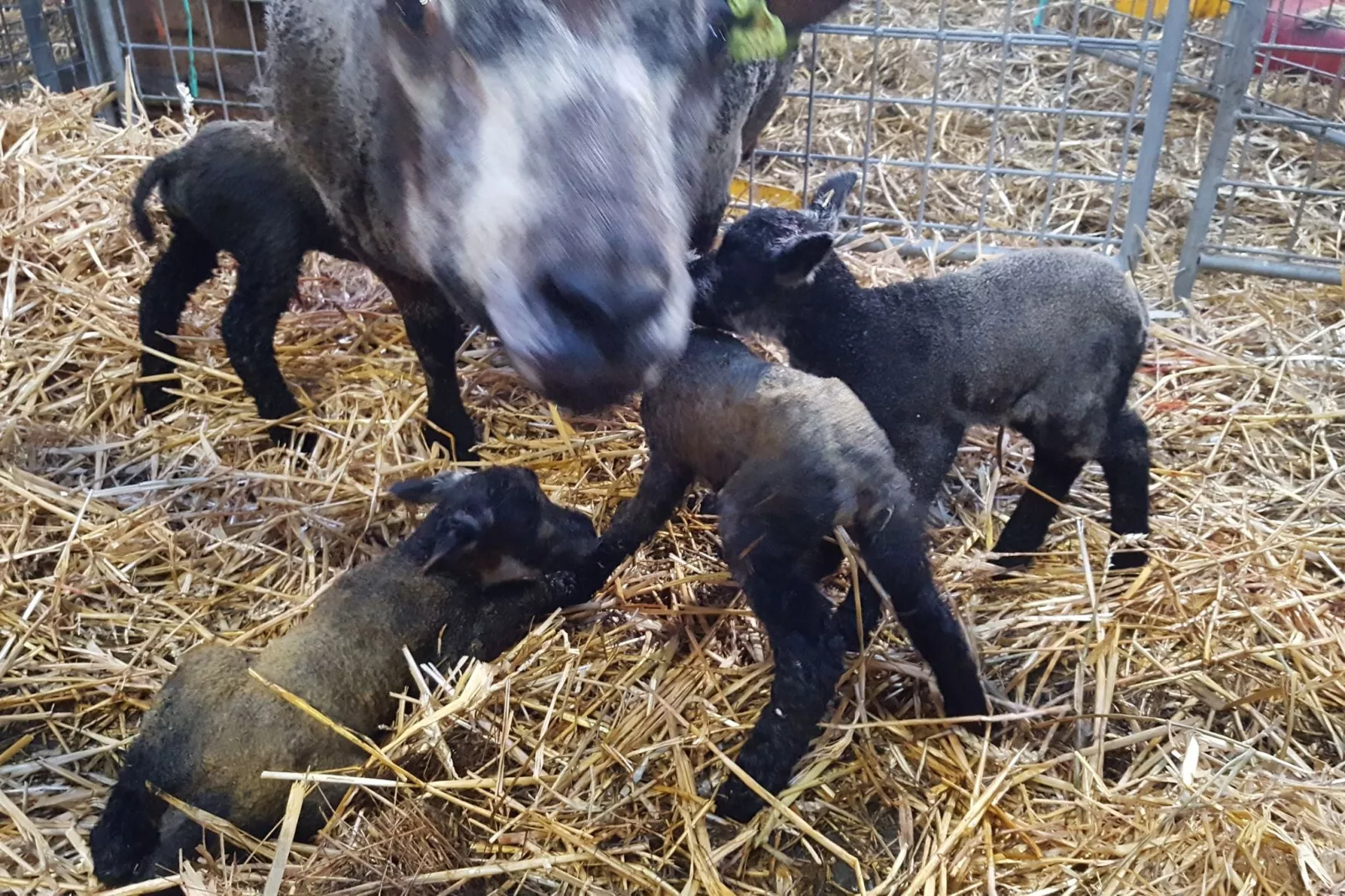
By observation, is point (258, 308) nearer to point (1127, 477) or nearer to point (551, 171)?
point (551, 171)

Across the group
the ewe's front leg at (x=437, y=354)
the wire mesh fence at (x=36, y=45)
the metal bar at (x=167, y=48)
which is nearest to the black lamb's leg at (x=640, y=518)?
the ewe's front leg at (x=437, y=354)

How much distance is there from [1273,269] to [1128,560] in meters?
2.26

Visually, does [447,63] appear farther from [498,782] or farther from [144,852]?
[144,852]

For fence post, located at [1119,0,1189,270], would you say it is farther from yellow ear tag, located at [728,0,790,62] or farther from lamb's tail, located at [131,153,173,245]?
lamb's tail, located at [131,153,173,245]

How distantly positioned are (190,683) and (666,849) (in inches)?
39.9

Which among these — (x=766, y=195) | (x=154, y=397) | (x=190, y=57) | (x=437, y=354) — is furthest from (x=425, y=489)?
(x=190, y=57)

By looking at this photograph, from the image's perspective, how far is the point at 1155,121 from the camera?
4.18 metres

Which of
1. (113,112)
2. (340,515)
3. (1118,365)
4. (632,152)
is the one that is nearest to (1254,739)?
(1118,365)

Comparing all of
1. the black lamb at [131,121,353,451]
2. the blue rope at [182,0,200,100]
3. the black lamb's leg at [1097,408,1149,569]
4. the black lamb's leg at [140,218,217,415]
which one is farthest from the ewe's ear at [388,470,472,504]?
the blue rope at [182,0,200,100]

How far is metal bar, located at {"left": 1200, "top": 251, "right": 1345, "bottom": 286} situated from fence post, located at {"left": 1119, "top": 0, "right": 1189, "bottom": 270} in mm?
292

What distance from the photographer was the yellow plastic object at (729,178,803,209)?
16.2 feet

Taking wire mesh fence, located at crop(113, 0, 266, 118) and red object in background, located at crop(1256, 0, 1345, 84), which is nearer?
red object in background, located at crop(1256, 0, 1345, 84)

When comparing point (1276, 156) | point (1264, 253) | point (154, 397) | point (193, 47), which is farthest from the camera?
point (1276, 156)

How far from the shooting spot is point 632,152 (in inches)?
67.6
